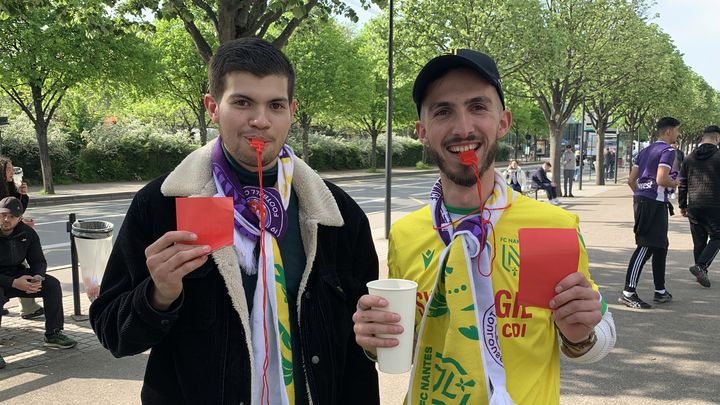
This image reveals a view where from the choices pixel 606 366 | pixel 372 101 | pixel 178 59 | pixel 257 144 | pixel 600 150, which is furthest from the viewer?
pixel 372 101

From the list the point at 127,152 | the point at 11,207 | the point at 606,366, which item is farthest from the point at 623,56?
the point at 127,152

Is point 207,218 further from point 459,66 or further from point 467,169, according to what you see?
point 459,66

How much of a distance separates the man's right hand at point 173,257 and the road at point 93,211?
8.16m

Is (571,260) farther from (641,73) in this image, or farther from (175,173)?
(641,73)

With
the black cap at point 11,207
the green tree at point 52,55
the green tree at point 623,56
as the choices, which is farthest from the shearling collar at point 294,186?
the green tree at point 623,56

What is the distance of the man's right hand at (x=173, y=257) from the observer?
149 centimetres

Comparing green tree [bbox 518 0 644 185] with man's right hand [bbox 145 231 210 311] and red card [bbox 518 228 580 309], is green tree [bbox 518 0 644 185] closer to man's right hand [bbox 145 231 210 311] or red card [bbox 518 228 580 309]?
red card [bbox 518 228 580 309]

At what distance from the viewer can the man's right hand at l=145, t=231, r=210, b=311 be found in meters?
1.49

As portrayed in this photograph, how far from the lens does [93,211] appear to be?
1616 cm

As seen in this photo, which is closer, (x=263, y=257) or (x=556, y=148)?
(x=263, y=257)

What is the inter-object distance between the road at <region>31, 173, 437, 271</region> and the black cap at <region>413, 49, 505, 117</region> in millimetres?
8318

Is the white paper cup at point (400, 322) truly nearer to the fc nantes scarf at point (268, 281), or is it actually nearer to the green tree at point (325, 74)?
the fc nantes scarf at point (268, 281)

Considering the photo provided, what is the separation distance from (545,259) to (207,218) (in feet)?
2.96

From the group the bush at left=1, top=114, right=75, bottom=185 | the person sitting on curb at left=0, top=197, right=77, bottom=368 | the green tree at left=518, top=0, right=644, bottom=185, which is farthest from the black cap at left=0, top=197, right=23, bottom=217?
the bush at left=1, top=114, right=75, bottom=185
